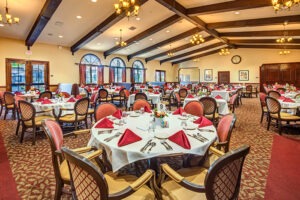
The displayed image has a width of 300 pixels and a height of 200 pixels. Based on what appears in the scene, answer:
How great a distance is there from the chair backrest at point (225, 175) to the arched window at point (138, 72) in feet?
50.3

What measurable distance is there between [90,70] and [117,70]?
2.40 metres

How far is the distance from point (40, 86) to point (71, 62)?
7.83 ft

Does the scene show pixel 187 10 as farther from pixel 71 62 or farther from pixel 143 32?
pixel 71 62

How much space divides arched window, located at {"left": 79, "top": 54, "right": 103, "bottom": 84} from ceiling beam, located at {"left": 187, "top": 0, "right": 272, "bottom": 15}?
7862 millimetres

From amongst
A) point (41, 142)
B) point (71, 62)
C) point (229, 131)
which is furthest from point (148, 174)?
point (71, 62)

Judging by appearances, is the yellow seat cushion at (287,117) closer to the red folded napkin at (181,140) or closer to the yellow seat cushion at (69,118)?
the red folded napkin at (181,140)

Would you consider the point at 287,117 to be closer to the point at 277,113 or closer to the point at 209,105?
the point at 277,113

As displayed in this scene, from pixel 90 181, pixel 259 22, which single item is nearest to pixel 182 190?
pixel 90 181

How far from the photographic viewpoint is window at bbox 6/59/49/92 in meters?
9.84

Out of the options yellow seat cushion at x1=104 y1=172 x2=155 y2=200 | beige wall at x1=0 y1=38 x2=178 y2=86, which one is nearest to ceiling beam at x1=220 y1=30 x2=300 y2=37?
beige wall at x1=0 y1=38 x2=178 y2=86

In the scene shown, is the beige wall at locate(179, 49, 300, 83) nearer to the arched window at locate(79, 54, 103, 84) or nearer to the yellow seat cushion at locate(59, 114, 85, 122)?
the arched window at locate(79, 54, 103, 84)

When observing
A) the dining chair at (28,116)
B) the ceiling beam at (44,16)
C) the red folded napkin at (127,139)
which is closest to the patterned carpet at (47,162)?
the dining chair at (28,116)

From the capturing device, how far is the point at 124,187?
1759 millimetres

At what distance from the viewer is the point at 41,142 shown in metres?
4.42
